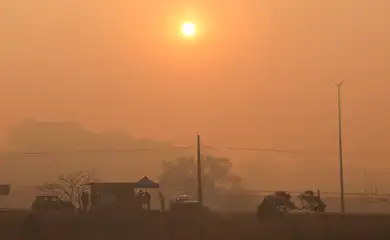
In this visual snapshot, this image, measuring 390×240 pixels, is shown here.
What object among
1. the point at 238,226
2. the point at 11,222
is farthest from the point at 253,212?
the point at 11,222

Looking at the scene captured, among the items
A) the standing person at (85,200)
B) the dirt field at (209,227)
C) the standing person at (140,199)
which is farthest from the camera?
the standing person at (85,200)

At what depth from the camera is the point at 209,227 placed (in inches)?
387

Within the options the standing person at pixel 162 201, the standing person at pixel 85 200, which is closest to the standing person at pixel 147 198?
the standing person at pixel 162 201

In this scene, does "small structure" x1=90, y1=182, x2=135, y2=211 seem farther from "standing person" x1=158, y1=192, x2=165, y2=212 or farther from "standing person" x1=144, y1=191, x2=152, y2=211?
"standing person" x1=158, y1=192, x2=165, y2=212

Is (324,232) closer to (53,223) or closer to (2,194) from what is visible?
(53,223)

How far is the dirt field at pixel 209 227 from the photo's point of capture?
9594 mm

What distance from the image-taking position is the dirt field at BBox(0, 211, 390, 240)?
31.5 feet

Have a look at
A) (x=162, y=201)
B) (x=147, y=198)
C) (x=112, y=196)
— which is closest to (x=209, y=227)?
(x=162, y=201)

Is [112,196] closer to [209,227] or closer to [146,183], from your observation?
[146,183]

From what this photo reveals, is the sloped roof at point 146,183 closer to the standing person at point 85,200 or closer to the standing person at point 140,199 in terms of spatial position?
the standing person at point 140,199

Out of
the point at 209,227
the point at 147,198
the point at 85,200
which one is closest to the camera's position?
the point at 209,227

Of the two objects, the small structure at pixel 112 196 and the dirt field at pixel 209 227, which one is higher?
the small structure at pixel 112 196

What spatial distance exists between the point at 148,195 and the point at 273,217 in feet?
6.59

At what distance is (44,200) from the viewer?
10.0 m
